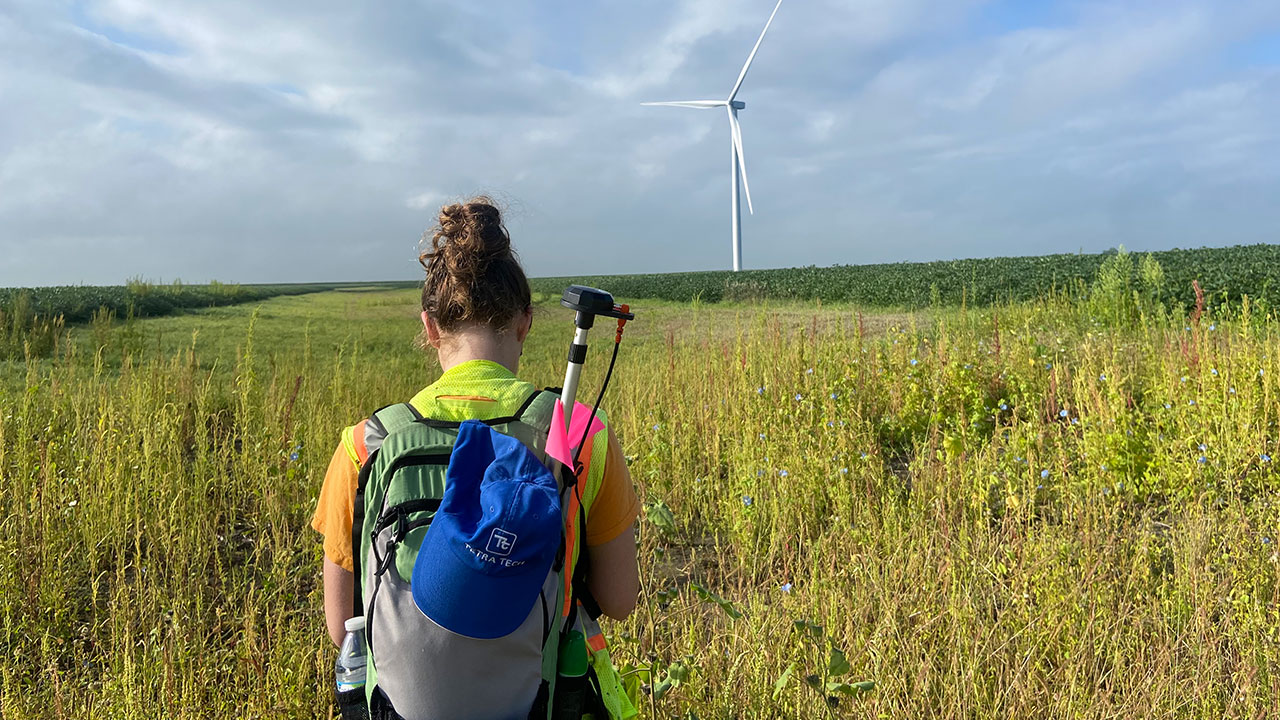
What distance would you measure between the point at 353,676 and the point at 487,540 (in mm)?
539

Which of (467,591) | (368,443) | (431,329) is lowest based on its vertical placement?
(467,591)

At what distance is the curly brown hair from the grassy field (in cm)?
50

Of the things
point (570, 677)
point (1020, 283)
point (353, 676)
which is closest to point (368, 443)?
point (353, 676)

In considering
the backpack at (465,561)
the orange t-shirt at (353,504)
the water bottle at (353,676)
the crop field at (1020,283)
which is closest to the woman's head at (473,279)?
the backpack at (465,561)

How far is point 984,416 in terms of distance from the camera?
5.11 metres

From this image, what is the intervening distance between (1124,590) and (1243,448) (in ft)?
5.39

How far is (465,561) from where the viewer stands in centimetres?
99

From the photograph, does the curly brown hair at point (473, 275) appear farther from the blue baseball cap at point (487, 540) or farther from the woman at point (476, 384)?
the blue baseball cap at point (487, 540)

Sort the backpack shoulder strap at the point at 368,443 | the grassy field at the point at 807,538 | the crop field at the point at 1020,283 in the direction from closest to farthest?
the backpack shoulder strap at the point at 368,443, the grassy field at the point at 807,538, the crop field at the point at 1020,283

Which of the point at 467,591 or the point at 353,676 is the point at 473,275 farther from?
the point at 353,676

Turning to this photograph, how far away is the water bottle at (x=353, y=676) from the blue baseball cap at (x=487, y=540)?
327mm

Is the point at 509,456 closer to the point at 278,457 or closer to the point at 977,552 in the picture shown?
the point at 977,552

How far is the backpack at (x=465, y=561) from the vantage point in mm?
997

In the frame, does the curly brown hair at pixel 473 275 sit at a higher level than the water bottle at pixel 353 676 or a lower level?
higher
